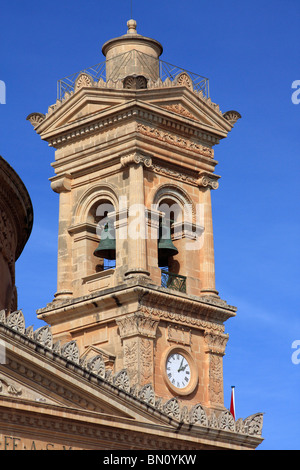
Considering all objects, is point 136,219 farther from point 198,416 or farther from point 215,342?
point 198,416

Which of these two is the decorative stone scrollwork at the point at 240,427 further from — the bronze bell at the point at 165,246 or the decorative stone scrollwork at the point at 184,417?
the bronze bell at the point at 165,246

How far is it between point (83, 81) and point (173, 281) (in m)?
9.05

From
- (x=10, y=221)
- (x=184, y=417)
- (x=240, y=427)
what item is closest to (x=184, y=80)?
(x=10, y=221)

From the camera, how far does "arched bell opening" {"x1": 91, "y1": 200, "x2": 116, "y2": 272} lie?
59750 mm

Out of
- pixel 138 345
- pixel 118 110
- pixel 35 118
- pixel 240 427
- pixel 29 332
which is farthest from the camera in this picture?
pixel 35 118

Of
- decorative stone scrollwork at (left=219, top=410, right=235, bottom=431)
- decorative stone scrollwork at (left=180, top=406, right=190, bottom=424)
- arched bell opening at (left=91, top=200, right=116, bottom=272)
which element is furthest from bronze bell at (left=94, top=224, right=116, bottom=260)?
Result: decorative stone scrollwork at (left=180, top=406, right=190, bottom=424)

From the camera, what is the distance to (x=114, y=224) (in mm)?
59781

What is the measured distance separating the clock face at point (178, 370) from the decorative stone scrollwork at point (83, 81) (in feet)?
38.1

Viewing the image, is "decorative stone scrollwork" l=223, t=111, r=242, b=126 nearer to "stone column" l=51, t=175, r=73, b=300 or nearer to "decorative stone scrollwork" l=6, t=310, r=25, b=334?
"stone column" l=51, t=175, r=73, b=300

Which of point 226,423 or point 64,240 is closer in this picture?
point 226,423

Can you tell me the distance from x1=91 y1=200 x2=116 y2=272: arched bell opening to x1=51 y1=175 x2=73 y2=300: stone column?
46.7 inches

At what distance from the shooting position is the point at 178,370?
58469mm
